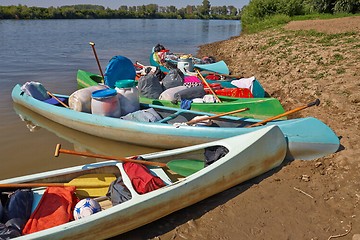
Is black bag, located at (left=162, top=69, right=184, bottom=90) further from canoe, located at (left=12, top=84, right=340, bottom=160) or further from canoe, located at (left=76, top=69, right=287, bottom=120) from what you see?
canoe, located at (left=12, top=84, right=340, bottom=160)

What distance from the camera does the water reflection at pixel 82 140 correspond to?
18.8ft

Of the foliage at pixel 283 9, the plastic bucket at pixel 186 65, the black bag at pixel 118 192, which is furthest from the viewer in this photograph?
the foliage at pixel 283 9

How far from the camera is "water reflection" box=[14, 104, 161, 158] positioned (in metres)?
5.72

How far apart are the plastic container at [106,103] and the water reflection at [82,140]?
56cm

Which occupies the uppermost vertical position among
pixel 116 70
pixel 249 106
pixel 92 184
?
pixel 116 70

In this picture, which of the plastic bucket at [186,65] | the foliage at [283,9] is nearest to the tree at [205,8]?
the foliage at [283,9]

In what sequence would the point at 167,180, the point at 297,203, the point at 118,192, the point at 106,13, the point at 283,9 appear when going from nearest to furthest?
the point at 118,192, the point at 297,203, the point at 167,180, the point at 283,9, the point at 106,13

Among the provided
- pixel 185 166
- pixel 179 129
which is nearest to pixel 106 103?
pixel 179 129

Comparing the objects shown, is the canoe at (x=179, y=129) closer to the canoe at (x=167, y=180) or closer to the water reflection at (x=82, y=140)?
the water reflection at (x=82, y=140)

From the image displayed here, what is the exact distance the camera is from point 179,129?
502 centimetres

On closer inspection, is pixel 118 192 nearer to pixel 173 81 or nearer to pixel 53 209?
pixel 53 209

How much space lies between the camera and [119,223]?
3215mm

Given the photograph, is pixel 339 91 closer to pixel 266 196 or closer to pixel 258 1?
pixel 266 196

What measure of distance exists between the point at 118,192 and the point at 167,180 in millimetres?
632
